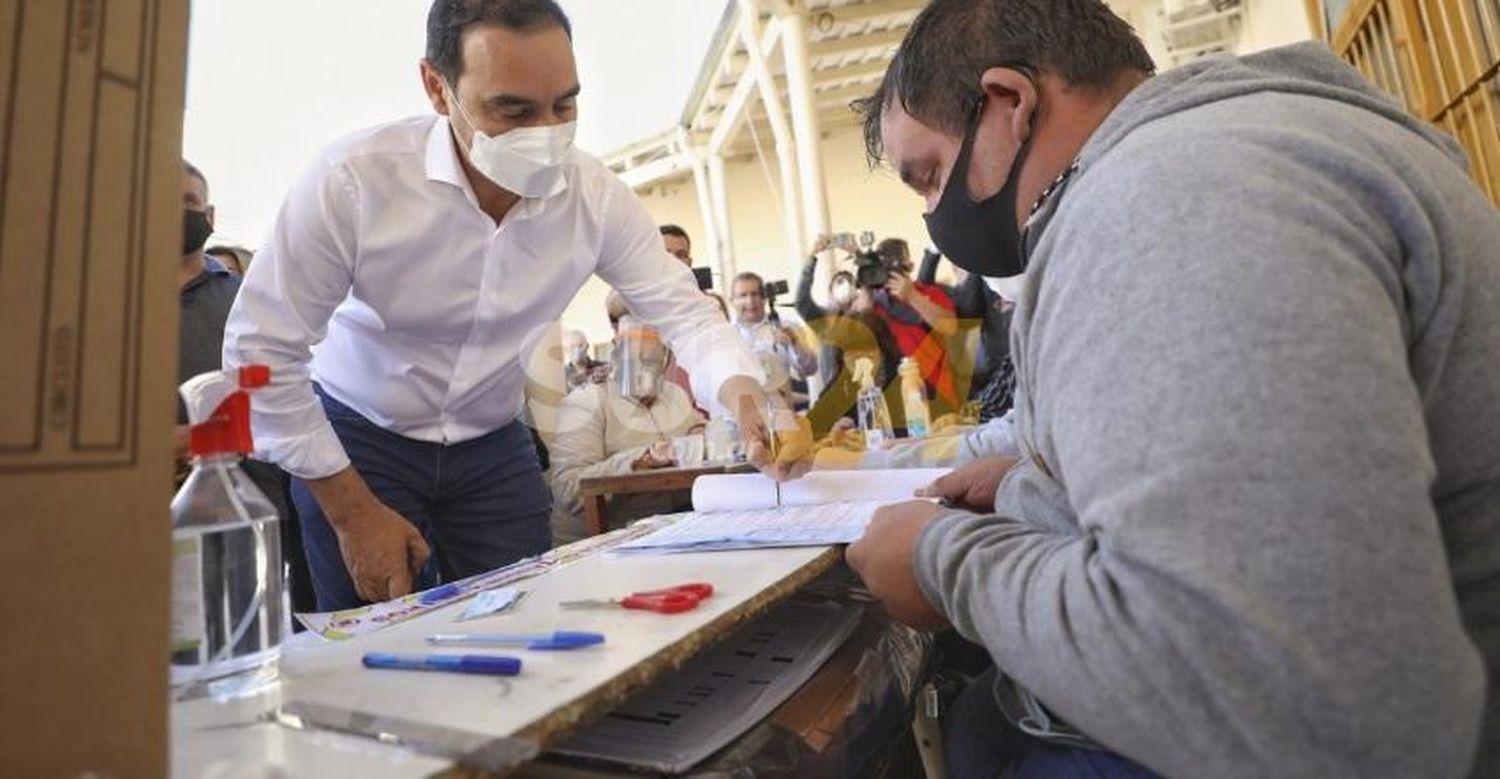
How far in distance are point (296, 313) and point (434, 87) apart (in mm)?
454

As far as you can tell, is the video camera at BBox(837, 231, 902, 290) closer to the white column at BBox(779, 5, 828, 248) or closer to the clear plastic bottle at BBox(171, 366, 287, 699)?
the clear plastic bottle at BBox(171, 366, 287, 699)

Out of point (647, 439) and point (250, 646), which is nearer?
point (250, 646)

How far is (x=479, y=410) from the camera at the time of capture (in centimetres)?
151

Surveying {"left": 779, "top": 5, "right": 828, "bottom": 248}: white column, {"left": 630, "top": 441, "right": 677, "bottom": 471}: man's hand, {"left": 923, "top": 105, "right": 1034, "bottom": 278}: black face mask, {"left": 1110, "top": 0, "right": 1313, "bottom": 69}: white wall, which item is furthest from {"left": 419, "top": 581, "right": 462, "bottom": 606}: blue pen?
{"left": 779, "top": 5, "right": 828, "bottom": 248}: white column

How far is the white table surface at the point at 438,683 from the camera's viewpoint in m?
0.40

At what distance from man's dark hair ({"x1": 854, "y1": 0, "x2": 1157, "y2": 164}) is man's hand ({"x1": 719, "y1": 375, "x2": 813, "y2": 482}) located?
0.48m

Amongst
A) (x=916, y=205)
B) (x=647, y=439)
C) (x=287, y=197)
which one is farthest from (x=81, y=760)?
(x=916, y=205)

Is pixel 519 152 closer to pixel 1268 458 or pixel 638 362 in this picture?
pixel 1268 458

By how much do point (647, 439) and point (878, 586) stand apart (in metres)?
2.22

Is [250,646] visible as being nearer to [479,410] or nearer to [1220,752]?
[1220,752]

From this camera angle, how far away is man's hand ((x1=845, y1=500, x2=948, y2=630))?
619 mm

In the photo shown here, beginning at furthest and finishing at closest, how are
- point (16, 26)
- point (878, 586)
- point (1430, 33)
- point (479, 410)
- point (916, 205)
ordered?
point (916, 205)
point (1430, 33)
point (479, 410)
point (878, 586)
point (16, 26)

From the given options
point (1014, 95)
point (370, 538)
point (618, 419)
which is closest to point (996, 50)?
point (1014, 95)

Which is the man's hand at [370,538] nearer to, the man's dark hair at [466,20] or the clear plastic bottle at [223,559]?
the clear plastic bottle at [223,559]
